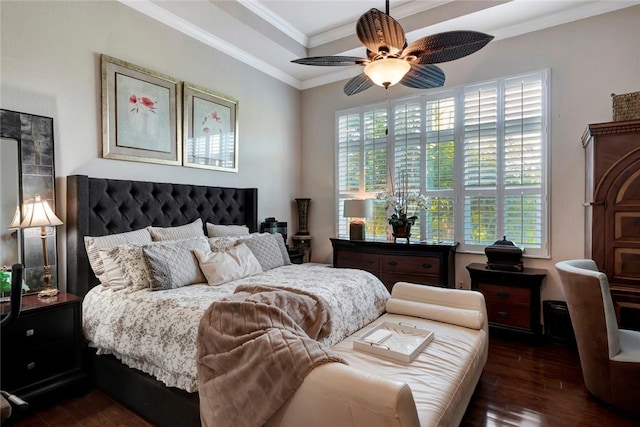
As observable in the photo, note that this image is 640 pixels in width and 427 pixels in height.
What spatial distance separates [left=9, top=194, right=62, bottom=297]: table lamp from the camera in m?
2.34

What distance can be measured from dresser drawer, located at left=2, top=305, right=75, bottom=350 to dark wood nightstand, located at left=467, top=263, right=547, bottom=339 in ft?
11.7

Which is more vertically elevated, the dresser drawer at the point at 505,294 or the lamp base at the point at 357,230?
the lamp base at the point at 357,230

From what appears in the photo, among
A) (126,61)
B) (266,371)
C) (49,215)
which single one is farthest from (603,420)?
(126,61)

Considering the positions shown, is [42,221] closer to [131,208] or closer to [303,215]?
[131,208]

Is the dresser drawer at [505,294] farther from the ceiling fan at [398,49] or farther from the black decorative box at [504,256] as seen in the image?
the ceiling fan at [398,49]

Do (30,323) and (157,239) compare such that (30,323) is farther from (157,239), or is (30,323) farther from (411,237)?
(411,237)

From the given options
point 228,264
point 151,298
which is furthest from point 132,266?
point 228,264

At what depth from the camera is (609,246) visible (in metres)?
2.66

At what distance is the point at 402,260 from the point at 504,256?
1.03 m

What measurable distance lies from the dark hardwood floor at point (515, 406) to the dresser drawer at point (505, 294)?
0.62 metres

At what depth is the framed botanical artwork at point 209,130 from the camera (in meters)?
3.61

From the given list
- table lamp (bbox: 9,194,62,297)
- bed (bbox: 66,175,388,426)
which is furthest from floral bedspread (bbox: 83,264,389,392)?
table lamp (bbox: 9,194,62,297)

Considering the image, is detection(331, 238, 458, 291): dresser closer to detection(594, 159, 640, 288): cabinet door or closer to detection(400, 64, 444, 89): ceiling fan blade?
detection(594, 159, 640, 288): cabinet door

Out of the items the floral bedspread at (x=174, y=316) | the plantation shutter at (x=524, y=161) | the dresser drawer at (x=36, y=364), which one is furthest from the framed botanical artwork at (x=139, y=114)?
the plantation shutter at (x=524, y=161)
